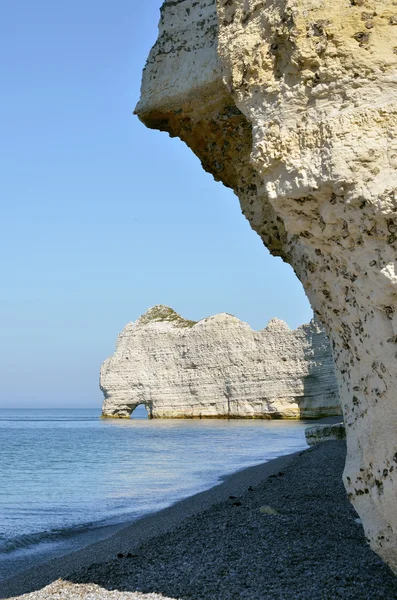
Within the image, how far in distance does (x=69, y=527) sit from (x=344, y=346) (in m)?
7.67

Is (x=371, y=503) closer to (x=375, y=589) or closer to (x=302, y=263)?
(x=375, y=589)

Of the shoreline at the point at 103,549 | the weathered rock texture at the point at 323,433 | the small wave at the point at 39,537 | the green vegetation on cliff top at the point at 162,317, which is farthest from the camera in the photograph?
the green vegetation on cliff top at the point at 162,317

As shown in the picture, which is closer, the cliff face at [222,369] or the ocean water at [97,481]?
the ocean water at [97,481]

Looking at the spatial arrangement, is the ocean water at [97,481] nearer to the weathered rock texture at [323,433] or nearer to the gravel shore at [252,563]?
the weathered rock texture at [323,433]

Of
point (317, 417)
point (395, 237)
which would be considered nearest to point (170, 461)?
point (395, 237)

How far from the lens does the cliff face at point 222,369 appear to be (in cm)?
4462

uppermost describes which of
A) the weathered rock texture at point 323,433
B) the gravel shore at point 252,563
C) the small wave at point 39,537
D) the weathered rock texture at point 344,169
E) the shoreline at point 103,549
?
the weathered rock texture at point 344,169

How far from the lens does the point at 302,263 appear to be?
169 inches

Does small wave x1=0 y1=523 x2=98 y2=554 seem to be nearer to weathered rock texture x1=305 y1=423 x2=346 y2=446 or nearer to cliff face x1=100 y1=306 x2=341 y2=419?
weathered rock texture x1=305 y1=423 x2=346 y2=446

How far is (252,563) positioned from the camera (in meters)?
4.69

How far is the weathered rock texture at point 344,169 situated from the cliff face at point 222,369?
39802 millimetres

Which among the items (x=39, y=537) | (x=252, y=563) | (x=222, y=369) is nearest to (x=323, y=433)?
(x=39, y=537)

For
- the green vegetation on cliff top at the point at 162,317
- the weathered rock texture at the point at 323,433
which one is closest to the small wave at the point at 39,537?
the weathered rock texture at the point at 323,433

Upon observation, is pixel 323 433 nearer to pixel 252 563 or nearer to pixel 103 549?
pixel 103 549
